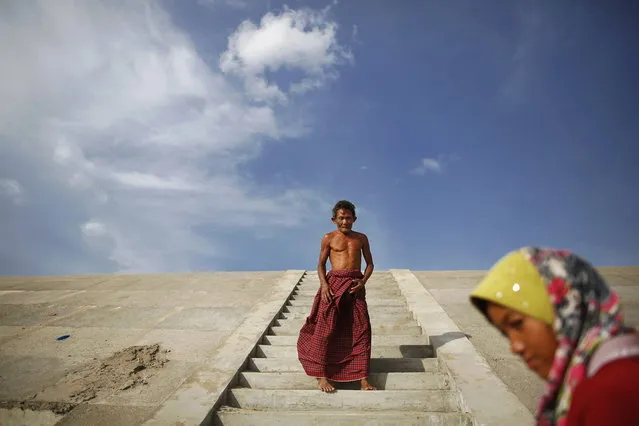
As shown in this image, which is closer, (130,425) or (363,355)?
(130,425)

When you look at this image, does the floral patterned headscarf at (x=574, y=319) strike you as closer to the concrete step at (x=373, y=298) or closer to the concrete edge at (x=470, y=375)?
the concrete edge at (x=470, y=375)

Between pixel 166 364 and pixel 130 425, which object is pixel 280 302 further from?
pixel 130 425

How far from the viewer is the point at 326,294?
386cm

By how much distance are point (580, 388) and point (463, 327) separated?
439cm

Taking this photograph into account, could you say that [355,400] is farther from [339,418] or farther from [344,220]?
[344,220]

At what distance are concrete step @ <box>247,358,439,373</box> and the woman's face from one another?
300 cm

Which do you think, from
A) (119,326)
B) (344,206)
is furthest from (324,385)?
(119,326)

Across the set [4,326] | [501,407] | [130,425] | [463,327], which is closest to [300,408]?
[130,425]

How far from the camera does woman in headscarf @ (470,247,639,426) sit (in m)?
0.89

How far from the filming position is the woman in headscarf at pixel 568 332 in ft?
2.91

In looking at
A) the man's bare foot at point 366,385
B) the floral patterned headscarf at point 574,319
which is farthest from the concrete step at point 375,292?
the floral patterned headscarf at point 574,319

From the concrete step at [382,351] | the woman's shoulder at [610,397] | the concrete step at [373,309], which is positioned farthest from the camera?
the concrete step at [373,309]

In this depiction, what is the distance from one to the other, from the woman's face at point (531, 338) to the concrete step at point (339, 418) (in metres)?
2.19

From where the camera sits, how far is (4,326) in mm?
5906
